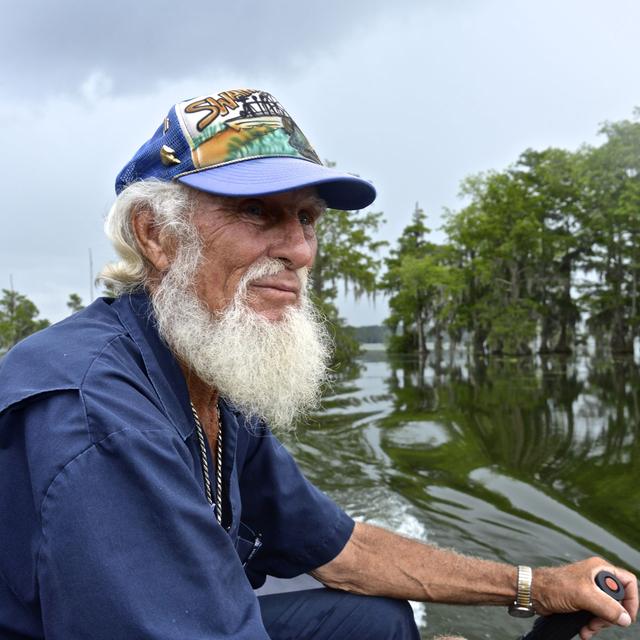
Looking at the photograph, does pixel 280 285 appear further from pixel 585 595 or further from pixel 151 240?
pixel 585 595

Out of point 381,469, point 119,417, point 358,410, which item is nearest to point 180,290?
point 119,417

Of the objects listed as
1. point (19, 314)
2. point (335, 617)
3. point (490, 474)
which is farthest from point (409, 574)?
point (19, 314)

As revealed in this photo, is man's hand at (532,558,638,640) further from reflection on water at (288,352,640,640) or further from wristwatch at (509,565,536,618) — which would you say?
reflection on water at (288,352,640,640)

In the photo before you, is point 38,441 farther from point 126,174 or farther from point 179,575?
point 126,174

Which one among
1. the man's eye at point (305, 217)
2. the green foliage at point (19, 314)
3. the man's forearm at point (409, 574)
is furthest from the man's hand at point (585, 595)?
the green foliage at point (19, 314)

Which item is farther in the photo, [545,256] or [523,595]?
[545,256]

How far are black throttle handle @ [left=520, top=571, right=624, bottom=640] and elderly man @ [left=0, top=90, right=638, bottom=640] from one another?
3 centimetres

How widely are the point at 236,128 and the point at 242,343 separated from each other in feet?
2.11

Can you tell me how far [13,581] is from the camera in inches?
48.6

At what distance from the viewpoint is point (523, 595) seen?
7.09 feet

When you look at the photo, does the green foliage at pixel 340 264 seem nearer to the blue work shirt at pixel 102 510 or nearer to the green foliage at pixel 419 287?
the green foliage at pixel 419 287

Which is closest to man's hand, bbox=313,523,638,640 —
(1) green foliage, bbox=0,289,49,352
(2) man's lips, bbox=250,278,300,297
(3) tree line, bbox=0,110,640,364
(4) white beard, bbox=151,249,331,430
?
(4) white beard, bbox=151,249,331,430

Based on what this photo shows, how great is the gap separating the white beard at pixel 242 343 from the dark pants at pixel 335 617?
792 mm

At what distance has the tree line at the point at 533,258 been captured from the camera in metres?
34.8
